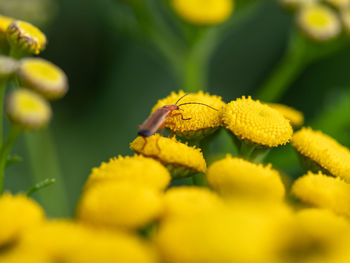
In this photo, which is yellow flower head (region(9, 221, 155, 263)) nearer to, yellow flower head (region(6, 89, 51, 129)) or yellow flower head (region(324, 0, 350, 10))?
yellow flower head (region(6, 89, 51, 129))

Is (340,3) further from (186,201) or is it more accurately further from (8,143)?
(186,201)

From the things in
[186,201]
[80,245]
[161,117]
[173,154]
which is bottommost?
[80,245]

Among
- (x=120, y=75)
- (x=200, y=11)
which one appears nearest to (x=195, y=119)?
(x=200, y=11)

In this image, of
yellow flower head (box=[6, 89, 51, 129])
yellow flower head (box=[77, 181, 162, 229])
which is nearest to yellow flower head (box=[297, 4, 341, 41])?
yellow flower head (box=[6, 89, 51, 129])

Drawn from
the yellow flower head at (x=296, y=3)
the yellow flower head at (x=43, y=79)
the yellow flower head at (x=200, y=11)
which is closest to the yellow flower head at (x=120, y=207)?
the yellow flower head at (x=43, y=79)

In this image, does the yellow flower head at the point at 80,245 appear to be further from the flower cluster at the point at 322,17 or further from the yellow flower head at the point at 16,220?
the flower cluster at the point at 322,17

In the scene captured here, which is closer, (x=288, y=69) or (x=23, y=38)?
(x=23, y=38)

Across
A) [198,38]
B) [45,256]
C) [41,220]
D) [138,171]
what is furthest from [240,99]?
[198,38]
